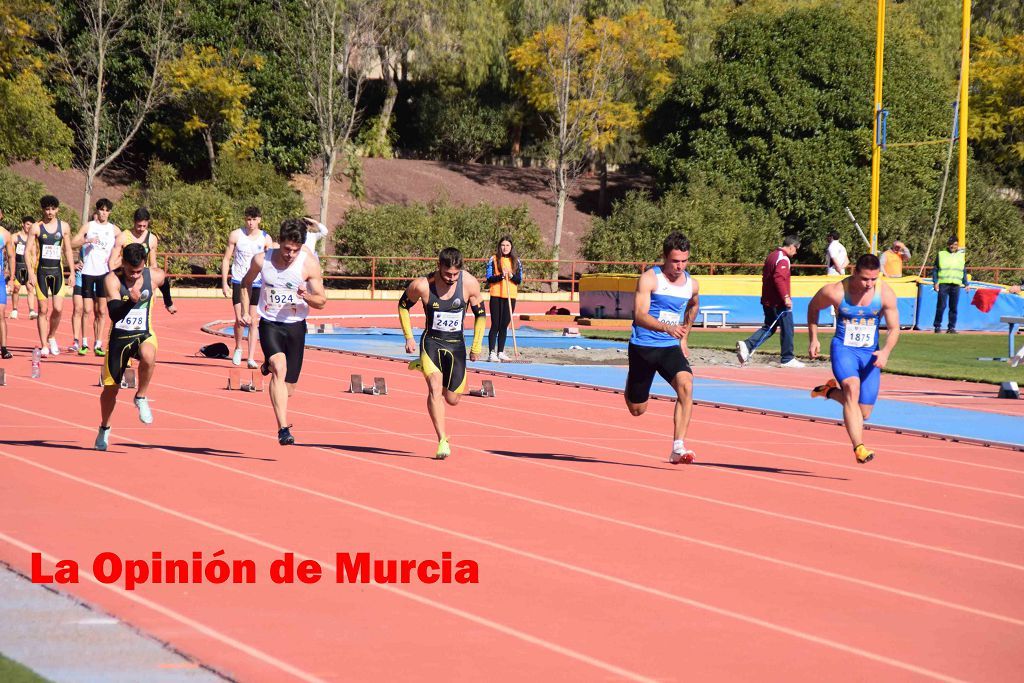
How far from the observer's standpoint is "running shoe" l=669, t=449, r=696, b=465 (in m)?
12.0

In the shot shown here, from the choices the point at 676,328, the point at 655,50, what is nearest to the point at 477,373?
the point at 676,328

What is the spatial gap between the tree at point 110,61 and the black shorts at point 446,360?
126ft

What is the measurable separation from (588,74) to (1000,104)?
19805mm

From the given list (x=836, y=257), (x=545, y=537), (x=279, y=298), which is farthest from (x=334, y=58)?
(x=545, y=537)

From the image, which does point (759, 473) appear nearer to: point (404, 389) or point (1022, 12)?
point (404, 389)

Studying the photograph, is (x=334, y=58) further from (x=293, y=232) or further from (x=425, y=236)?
(x=293, y=232)

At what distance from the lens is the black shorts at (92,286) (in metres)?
19.5

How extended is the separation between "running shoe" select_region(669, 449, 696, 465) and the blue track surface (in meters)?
3.73

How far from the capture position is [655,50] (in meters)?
63.2

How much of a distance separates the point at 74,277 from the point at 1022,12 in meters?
60.1

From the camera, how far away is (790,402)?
1770 cm

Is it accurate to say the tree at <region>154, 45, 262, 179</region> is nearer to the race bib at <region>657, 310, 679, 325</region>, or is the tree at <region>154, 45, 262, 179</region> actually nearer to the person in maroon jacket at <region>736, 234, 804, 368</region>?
the person in maroon jacket at <region>736, 234, 804, 368</region>

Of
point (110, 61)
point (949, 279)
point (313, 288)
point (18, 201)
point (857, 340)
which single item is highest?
point (110, 61)

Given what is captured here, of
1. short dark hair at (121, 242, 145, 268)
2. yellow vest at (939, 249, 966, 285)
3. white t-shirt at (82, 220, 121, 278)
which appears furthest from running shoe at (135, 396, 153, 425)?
yellow vest at (939, 249, 966, 285)
